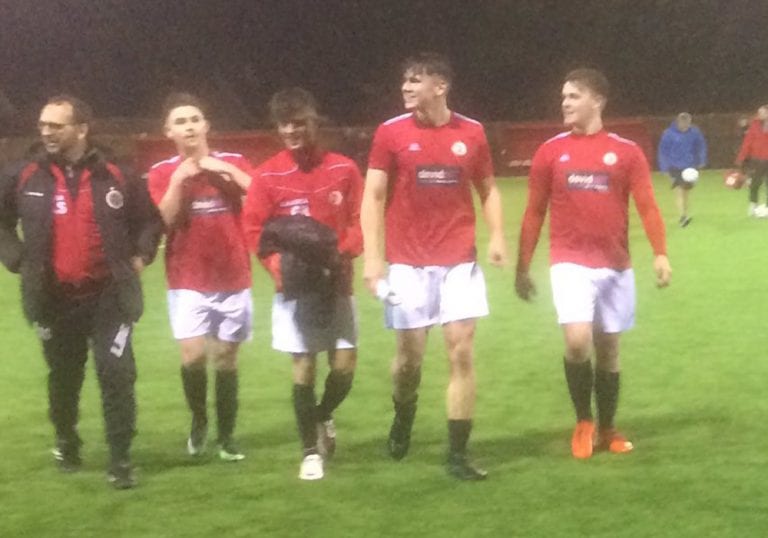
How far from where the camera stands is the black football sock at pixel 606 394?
654 cm

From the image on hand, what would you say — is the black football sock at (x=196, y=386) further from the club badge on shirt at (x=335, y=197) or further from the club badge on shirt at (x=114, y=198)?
the club badge on shirt at (x=335, y=197)

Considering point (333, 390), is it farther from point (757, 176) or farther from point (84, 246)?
point (757, 176)

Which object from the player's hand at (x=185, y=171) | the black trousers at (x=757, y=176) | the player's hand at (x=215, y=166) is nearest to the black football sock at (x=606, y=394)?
the player's hand at (x=215, y=166)

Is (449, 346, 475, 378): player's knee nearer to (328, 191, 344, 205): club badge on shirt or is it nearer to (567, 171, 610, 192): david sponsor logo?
(328, 191, 344, 205): club badge on shirt

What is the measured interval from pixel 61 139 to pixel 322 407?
185 centimetres

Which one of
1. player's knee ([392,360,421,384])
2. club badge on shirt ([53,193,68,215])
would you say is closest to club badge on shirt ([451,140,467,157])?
player's knee ([392,360,421,384])

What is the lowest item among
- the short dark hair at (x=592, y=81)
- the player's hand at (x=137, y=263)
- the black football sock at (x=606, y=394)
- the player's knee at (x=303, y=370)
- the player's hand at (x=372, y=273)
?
the black football sock at (x=606, y=394)

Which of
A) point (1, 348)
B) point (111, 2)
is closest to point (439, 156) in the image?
point (1, 348)

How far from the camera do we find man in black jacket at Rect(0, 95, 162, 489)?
5840 millimetres

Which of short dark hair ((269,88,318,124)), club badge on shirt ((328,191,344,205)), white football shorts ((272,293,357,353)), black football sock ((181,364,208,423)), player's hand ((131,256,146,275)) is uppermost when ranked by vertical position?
short dark hair ((269,88,318,124))

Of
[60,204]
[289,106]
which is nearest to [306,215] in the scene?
[289,106]

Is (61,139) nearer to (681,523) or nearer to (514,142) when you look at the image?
(681,523)

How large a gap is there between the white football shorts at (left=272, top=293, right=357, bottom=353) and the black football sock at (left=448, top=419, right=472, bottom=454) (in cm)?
66

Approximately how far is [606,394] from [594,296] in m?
0.55
